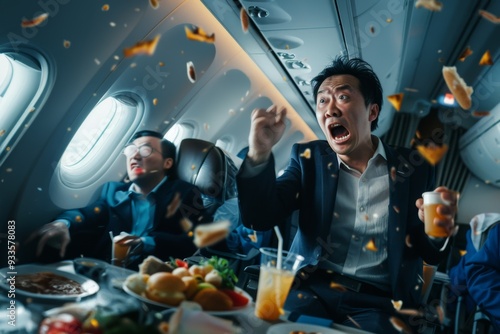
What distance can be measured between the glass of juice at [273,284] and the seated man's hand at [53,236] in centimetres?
160

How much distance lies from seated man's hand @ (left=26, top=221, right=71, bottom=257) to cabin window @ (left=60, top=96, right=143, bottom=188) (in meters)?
0.38

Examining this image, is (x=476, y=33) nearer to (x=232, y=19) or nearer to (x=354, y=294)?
(x=232, y=19)

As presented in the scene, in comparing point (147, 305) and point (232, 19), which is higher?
point (232, 19)

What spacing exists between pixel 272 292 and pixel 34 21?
62.4 inches

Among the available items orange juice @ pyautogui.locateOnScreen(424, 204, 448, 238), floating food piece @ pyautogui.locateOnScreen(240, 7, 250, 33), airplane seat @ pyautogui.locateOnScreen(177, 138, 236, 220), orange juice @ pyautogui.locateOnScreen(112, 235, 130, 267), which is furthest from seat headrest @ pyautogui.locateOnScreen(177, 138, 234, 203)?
orange juice @ pyautogui.locateOnScreen(424, 204, 448, 238)

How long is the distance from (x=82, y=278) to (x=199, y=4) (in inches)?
82.7

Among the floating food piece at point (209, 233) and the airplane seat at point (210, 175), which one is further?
the airplane seat at point (210, 175)

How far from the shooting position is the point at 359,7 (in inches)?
99.9

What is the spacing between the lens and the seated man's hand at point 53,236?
237cm

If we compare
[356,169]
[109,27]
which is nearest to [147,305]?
[356,169]

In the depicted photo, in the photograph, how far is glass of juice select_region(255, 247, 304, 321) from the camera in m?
1.21

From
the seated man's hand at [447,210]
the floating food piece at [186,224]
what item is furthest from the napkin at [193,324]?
the floating food piece at [186,224]

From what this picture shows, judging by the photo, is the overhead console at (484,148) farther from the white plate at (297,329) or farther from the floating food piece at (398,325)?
the white plate at (297,329)

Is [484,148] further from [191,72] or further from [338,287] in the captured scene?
[338,287]
